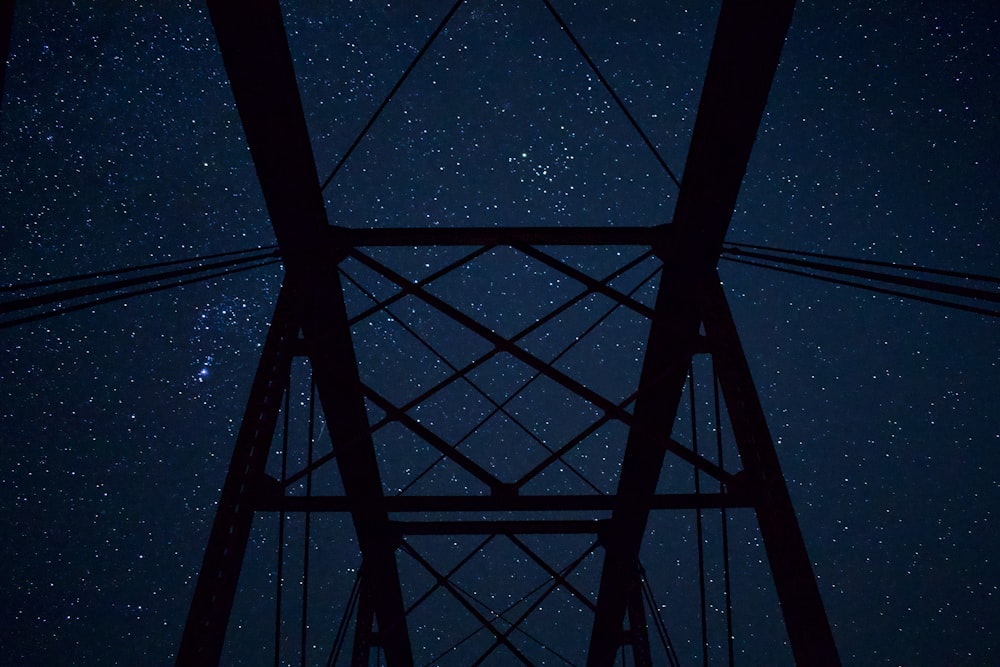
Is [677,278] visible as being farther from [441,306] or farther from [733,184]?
[441,306]

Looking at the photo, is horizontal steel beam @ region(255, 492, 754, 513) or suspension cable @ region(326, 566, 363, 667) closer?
horizontal steel beam @ region(255, 492, 754, 513)

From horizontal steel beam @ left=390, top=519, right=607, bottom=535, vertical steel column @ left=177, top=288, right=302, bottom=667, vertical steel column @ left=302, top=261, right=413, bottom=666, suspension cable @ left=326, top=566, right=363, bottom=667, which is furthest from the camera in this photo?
horizontal steel beam @ left=390, top=519, right=607, bottom=535

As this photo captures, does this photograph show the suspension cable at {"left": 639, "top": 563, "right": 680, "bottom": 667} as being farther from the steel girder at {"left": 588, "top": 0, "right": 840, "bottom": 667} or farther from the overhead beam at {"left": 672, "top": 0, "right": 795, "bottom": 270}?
the overhead beam at {"left": 672, "top": 0, "right": 795, "bottom": 270}

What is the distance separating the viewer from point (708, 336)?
5410 mm

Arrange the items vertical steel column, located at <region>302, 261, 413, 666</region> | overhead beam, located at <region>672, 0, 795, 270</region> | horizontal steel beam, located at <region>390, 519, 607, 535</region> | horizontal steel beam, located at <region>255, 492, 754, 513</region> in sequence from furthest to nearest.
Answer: horizontal steel beam, located at <region>390, 519, 607, 535</region>, vertical steel column, located at <region>302, 261, 413, 666</region>, horizontal steel beam, located at <region>255, 492, 754, 513</region>, overhead beam, located at <region>672, 0, 795, 270</region>

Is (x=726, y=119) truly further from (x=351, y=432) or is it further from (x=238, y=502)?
(x=351, y=432)

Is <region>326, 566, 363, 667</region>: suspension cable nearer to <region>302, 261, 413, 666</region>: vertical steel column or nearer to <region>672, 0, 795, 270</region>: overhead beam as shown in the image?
<region>302, 261, 413, 666</region>: vertical steel column

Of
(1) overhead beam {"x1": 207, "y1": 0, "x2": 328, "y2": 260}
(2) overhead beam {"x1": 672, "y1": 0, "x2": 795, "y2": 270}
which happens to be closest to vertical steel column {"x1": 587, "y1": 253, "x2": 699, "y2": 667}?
(2) overhead beam {"x1": 672, "y1": 0, "x2": 795, "y2": 270}

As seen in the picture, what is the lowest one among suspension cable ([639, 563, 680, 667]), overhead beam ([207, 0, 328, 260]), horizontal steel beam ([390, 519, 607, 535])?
suspension cable ([639, 563, 680, 667])

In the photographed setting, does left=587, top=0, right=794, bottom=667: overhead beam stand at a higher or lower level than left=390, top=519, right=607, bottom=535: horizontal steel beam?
higher

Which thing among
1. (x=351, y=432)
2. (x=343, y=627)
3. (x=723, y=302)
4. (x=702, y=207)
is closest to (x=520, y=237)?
(x=702, y=207)

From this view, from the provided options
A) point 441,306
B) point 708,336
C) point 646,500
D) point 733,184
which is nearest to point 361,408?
point 441,306

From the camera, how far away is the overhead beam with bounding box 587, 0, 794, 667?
4367mm

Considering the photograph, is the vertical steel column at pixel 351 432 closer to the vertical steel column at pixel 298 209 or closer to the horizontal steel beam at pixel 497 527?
the vertical steel column at pixel 298 209
